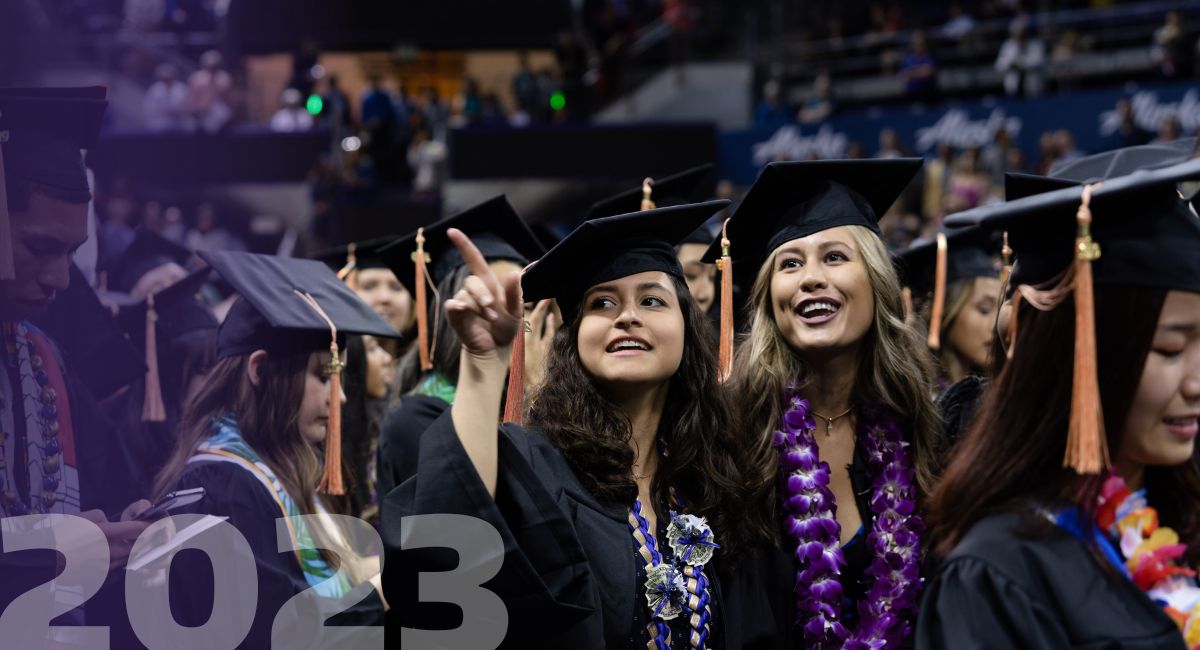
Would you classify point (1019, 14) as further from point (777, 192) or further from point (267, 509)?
point (267, 509)

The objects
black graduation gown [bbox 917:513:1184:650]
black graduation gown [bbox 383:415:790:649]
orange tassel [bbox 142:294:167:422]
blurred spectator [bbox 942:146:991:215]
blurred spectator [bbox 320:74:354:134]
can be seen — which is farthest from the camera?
blurred spectator [bbox 320:74:354:134]

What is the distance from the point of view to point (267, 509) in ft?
9.53

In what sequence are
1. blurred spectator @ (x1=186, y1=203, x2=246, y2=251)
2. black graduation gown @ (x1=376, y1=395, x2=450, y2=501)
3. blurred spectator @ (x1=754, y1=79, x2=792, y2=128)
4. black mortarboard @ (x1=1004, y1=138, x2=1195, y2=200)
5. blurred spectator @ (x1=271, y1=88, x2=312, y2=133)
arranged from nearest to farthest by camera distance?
black mortarboard @ (x1=1004, y1=138, x2=1195, y2=200) → black graduation gown @ (x1=376, y1=395, x2=450, y2=501) → blurred spectator @ (x1=186, y1=203, x2=246, y2=251) → blurred spectator @ (x1=754, y1=79, x2=792, y2=128) → blurred spectator @ (x1=271, y1=88, x2=312, y2=133)

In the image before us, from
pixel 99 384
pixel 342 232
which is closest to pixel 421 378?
→ pixel 99 384

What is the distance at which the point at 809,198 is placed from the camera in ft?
10.4

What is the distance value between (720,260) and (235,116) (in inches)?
531

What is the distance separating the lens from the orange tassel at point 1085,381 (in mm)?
1876

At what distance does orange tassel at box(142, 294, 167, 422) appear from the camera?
4863 millimetres

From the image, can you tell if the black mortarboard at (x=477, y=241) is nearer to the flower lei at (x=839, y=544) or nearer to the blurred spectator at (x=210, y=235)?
the flower lei at (x=839, y=544)

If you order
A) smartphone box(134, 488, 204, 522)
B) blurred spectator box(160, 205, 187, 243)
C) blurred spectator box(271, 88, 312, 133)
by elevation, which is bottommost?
smartphone box(134, 488, 204, 522)

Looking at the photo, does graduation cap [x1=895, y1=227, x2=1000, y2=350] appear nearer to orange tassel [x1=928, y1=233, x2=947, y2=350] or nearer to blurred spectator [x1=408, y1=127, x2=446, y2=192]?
orange tassel [x1=928, y1=233, x2=947, y2=350]

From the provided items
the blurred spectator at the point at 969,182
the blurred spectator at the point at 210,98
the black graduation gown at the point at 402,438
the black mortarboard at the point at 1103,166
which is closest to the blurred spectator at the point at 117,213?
the blurred spectator at the point at 210,98

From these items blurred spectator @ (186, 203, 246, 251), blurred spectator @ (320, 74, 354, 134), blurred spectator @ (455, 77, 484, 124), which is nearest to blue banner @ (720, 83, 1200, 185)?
blurred spectator @ (455, 77, 484, 124)

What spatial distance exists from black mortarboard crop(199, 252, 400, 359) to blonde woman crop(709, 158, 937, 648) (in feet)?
3.57
